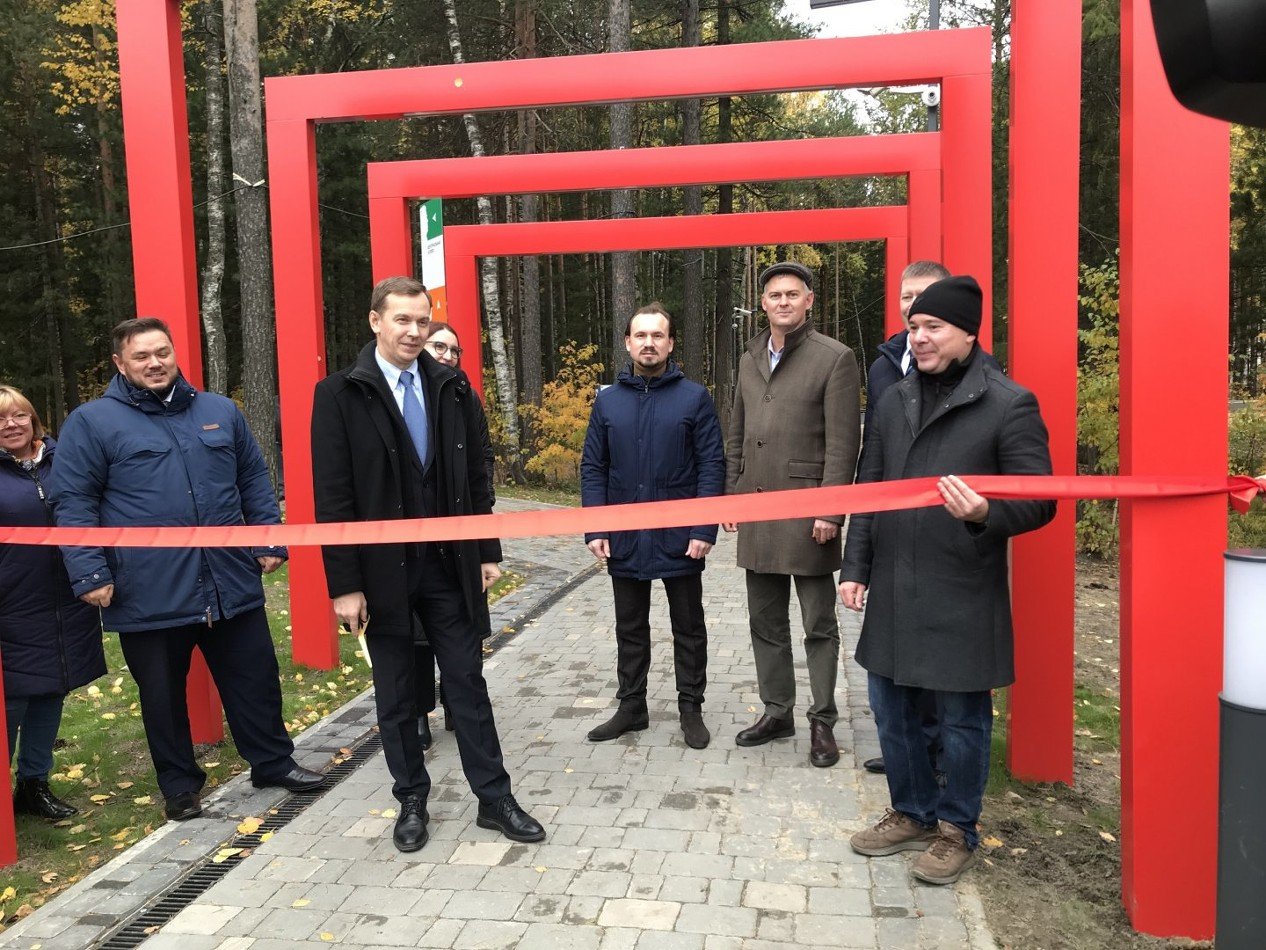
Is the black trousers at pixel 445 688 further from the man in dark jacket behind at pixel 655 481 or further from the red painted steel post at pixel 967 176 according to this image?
the red painted steel post at pixel 967 176

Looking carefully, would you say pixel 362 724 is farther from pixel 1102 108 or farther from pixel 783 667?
pixel 1102 108

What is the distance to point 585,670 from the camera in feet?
21.2

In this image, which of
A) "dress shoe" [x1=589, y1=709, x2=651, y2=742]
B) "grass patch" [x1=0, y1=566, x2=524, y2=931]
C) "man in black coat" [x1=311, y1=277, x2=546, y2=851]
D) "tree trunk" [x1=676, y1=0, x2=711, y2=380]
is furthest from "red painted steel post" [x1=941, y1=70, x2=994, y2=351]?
"tree trunk" [x1=676, y1=0, x2=711, y2=380]

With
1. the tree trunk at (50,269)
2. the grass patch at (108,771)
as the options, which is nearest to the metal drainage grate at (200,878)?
the grass patch at (108,771)

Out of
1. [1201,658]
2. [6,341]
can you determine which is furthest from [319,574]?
[6,341]

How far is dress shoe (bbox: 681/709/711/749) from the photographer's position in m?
4.92

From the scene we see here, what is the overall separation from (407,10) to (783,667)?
19.0 metres

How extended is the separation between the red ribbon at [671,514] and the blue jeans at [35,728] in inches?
32.3

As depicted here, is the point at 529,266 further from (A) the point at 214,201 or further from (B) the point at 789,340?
(B) the point at 789,340

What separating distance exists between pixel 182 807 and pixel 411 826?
1.04 meters

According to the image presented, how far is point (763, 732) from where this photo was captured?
4941 millimetres

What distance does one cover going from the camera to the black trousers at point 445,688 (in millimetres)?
3877

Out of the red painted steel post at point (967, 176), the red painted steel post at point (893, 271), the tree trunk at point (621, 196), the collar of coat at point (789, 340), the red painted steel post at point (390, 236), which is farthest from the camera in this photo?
the tree trunk at point (621, 196)

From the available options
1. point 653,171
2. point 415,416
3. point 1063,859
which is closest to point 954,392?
point 1063,859
